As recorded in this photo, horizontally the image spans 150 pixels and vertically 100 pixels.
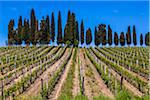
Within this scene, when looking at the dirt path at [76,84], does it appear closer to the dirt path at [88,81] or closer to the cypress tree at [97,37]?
the dirt path at [88,81]

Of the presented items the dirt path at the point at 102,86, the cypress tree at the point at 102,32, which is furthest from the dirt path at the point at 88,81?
the cypress tree at the point at 102,32

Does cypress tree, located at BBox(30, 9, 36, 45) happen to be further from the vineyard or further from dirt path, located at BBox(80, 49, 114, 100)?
dirt path, located at BBox(80, 49, 114, 100)

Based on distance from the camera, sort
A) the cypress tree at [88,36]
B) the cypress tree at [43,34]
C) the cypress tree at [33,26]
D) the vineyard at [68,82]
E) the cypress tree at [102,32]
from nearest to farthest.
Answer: the vineyard at [68,82] → the cypress tree at [33,26] → the cypress tree at [43,34] → the cypress tree at [88,36] → the cypress tree at [102,32]

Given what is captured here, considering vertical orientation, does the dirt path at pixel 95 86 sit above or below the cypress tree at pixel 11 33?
below

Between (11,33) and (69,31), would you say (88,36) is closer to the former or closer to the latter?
(69,31)

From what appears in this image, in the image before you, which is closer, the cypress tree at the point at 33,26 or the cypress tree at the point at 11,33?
the cypress tree at the point at 33,26

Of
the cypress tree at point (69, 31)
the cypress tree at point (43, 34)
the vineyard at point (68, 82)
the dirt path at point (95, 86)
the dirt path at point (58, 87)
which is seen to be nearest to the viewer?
the dirt path at point (58, 87)

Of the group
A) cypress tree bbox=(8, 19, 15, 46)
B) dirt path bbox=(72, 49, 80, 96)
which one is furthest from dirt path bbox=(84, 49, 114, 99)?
cypress tree bbox=(8, 19, 15, 46)

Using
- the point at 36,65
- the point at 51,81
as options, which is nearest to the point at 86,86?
the point at 51,81

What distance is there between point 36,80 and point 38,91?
16.2 feet

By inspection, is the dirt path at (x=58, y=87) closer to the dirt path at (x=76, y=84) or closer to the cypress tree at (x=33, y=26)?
the dirt path at (x=76, y=84)

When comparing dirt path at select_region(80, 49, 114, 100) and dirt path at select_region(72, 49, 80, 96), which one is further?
dirt path at select_region(72, 49, 80, 96)

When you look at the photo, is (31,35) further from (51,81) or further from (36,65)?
(51,81)

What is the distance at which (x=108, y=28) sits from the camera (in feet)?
301
